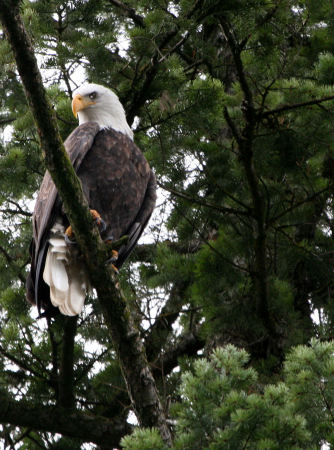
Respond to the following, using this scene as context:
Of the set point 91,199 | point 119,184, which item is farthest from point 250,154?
point 91,199

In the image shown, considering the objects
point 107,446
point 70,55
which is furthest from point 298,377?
point 70,55

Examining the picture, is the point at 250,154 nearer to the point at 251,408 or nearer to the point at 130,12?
the point at 130,12

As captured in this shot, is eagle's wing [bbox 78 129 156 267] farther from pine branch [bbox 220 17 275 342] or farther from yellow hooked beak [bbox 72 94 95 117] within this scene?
pine branch [bbox 220 17 275 342]

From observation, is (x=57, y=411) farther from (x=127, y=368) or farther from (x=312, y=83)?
(x=312, y=83)

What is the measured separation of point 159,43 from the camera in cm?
409

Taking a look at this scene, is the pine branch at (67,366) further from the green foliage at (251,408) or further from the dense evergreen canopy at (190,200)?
the green foliage at (251,408)

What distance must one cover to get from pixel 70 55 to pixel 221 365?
8.24 feet

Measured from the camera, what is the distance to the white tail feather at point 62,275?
3736mm

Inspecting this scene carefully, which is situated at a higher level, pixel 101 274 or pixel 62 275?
pixel 62 275

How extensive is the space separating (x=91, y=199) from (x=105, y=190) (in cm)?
10

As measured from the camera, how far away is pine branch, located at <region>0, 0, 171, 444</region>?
2822 mm

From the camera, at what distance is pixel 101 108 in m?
4.49

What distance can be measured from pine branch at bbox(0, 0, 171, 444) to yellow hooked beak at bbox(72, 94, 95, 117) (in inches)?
63.0

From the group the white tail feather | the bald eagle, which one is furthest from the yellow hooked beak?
the white tail feather
